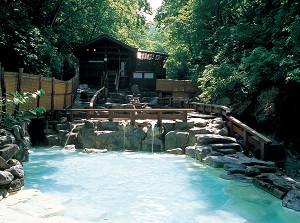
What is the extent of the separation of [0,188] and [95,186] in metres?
2.39

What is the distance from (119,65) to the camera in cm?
2911

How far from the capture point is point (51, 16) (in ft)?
81.9

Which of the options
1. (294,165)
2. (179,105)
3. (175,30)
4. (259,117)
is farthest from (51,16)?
(294,165)

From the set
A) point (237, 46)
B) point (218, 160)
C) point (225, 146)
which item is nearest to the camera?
point (218, 160)

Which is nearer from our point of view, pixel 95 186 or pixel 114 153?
pixel 95 186

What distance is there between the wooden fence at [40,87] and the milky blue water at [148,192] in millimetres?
2827

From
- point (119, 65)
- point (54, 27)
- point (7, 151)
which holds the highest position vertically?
point (54, 27)

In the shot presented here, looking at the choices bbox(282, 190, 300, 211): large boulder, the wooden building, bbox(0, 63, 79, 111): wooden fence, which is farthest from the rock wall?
the wooden building

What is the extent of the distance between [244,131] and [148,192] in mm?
5087

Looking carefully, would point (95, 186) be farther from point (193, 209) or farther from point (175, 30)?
point (175, 30)

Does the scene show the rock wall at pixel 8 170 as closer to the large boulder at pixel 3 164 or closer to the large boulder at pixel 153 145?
the large boulder at pixel 3 164

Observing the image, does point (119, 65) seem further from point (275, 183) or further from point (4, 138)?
point (275, 183)

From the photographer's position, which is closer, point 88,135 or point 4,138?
point 4,138

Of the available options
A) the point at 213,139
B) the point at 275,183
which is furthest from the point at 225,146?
the point at 275,183
